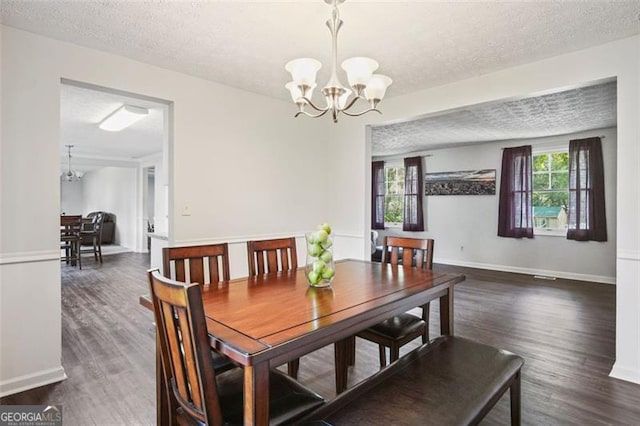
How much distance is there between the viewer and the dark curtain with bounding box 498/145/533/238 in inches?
239

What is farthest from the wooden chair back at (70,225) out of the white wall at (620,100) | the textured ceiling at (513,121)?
the white wall at (620,100)

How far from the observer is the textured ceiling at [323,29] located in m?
2.04

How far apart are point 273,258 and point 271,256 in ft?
0.07

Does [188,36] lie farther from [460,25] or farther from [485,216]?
[485,216]

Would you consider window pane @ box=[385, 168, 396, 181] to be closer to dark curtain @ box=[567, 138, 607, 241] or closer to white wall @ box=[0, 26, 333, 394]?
dark curtain @ box=[567, 138, 607, 241]

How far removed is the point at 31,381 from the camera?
7.55ft

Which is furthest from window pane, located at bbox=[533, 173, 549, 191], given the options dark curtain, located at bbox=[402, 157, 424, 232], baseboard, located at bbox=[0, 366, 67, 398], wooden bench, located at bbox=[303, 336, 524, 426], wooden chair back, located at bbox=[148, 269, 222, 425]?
baseboard, located at bbox=[0, 366, 67, 398]

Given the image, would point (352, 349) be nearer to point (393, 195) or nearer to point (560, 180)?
point (560, 180)

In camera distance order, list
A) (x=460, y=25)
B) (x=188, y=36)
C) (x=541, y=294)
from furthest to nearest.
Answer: (x=541, y=294)
(x=188, y=36)
(x=460, y=25)

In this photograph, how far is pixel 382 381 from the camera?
1448 millimetres

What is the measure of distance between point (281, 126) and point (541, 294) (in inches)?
167

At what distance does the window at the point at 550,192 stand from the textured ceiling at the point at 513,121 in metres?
0.51

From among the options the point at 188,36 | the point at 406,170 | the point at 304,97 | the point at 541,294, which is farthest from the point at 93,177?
the point at 541,294

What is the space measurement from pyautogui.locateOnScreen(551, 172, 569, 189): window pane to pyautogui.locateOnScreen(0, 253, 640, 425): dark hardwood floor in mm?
1751
